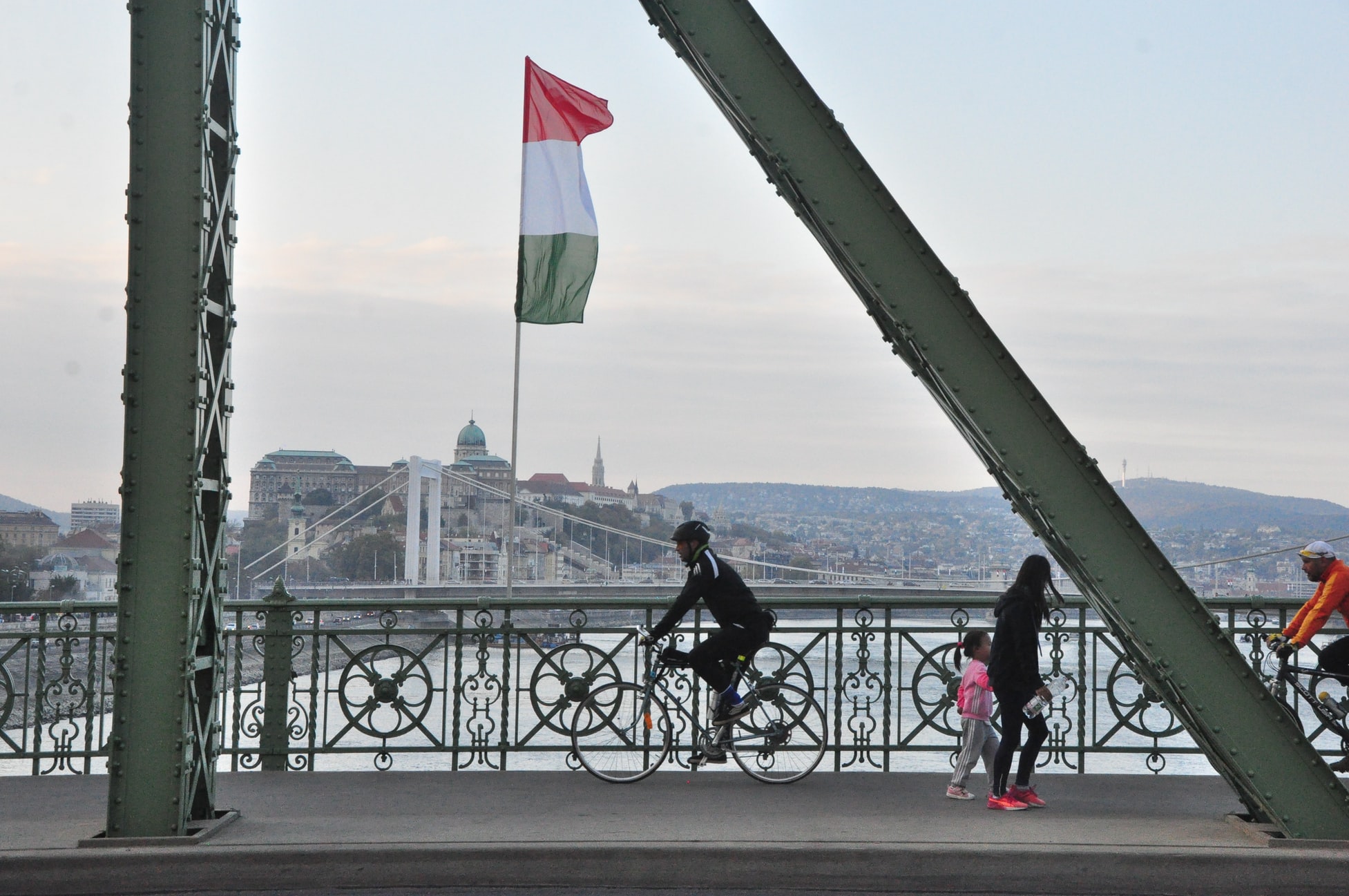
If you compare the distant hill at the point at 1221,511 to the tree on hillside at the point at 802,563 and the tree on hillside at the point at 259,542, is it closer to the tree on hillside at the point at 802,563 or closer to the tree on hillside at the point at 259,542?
the tree on hillside at the point at 802,563

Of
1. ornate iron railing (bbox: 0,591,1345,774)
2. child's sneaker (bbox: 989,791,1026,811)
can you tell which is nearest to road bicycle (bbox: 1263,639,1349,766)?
ornate iron railing (bbox: 0,591,1345,774)

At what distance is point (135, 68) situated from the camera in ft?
19.4

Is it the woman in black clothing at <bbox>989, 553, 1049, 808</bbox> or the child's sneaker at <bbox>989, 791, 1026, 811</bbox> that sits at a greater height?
the woman in black clothing at <bbox>989, 553, 1049, 808</bbox>

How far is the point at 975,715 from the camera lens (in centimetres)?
728

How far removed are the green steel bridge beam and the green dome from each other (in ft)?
353

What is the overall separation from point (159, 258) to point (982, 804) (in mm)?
5349

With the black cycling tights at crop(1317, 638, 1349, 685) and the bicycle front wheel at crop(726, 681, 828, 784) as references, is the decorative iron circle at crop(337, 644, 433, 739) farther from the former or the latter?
the black cycling tights at crop(1317, 638, 1349, 685)

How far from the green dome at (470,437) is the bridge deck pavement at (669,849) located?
350ft

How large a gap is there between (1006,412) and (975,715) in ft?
7.19

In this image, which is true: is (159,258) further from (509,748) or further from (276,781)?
(509,748)

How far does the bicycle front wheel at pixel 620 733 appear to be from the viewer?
305 inches

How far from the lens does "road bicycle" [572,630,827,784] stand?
7758 millimetres

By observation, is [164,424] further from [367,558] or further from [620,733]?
[367,558]

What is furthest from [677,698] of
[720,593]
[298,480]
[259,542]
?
[298,480]
